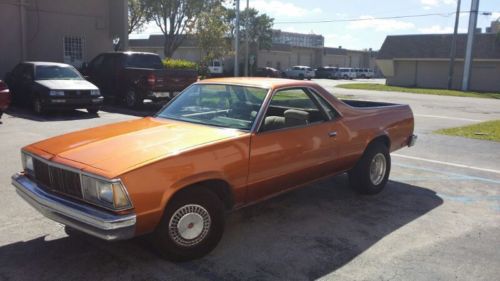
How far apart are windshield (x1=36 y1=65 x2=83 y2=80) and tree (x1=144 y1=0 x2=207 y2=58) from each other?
82.1 ft

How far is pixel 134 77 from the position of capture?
15.2 meters

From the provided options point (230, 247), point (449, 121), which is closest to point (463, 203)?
point (230, 247)

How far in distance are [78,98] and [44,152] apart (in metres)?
9.71

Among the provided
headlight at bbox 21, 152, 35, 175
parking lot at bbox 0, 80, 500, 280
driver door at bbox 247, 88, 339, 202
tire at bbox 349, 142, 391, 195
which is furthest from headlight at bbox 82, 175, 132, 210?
tire at bbox 349, 142, 391, 195

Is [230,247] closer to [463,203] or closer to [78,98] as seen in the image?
[463,203]

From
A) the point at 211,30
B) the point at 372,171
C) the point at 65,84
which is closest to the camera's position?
the point at 372,171

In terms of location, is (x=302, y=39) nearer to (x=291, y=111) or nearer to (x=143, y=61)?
(x=143, y=61)

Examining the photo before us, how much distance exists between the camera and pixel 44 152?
4.15m

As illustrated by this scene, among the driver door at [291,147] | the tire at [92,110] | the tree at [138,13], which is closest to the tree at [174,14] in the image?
the tree at [138,13]

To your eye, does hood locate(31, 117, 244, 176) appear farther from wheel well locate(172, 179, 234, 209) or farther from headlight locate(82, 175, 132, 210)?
wheel well locate(172, 179, 234, 209)

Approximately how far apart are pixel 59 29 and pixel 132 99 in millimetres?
7602

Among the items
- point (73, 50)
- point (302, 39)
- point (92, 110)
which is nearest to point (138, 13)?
point (73, 50)

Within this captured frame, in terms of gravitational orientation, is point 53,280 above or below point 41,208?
below

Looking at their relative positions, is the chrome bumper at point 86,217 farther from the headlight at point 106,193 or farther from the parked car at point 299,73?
the parked car at point 299,73
